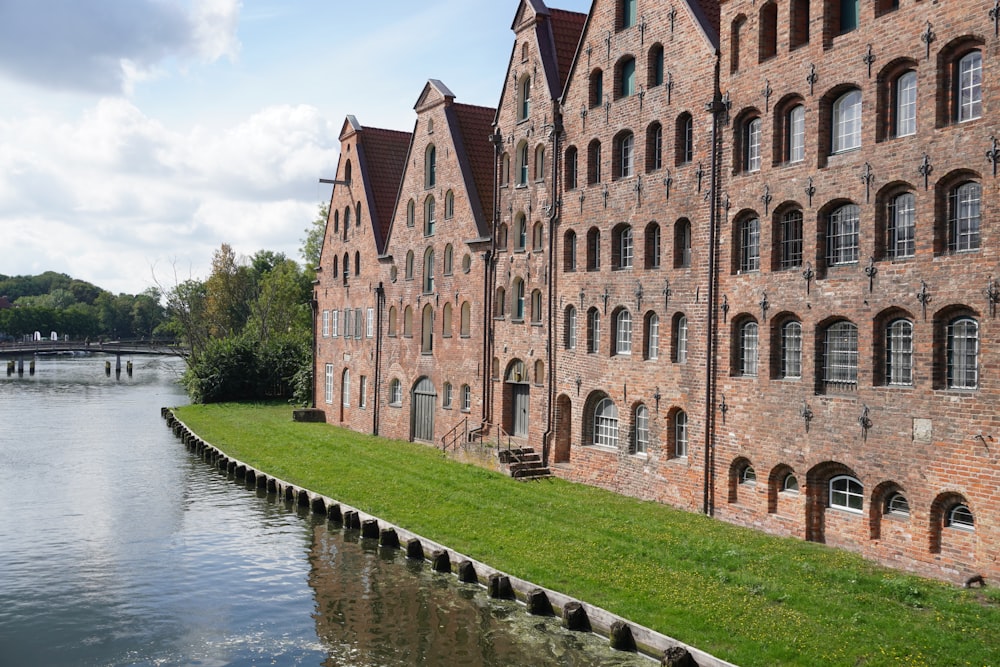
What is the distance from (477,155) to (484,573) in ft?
69.8

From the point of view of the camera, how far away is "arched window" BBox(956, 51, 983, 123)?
16.6 metres

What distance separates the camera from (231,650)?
15.3 metres

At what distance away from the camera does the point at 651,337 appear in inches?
982

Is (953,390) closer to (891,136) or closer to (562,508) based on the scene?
(891,136)

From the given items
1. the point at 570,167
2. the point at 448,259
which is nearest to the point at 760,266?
the point at 570,167

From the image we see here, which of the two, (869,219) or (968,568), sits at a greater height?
(869,219)

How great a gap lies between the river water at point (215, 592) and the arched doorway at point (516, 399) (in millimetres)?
8342

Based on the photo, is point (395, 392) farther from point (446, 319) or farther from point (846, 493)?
point (846, 493)

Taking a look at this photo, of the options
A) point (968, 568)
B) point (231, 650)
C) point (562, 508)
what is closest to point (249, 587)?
point (231, 650)

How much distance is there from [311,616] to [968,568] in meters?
11.7

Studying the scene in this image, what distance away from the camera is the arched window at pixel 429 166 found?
37.8 meters

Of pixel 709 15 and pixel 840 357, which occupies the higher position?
pixel 709 15

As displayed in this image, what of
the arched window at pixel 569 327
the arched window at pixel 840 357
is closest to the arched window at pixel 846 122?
the arched window at pixel 840 357

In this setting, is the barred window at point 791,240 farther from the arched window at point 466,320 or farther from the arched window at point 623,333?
the arched window at point 466,320
